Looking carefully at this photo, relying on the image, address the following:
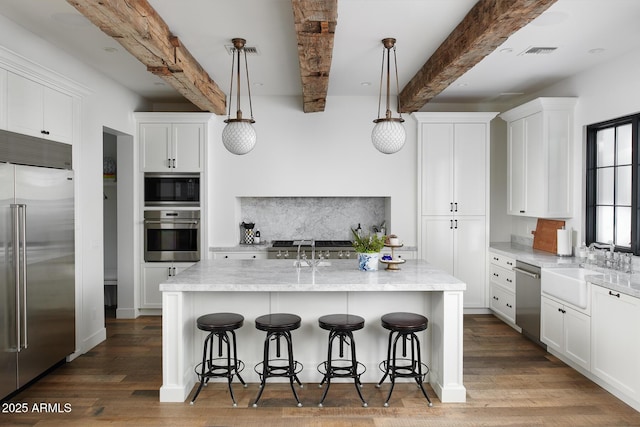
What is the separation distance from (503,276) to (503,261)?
178 mm

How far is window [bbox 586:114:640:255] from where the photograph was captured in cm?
434

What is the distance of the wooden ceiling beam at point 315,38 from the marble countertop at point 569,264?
2.74m

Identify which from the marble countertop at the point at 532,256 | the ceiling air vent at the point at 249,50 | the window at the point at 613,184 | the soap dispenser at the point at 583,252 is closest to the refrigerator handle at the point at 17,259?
the ceiling air vent at the point at 249,50

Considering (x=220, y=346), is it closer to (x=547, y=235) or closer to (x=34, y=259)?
(x=34, y=259)

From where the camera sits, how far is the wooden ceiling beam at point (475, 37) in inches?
113

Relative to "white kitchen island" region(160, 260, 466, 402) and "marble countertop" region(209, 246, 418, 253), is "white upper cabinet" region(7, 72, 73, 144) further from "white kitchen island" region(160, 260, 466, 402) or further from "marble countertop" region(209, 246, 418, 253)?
"marble countertop" region(209, 246, 418, 253)

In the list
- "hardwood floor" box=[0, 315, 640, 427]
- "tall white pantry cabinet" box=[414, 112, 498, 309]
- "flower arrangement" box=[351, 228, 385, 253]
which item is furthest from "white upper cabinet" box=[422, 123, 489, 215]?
"flower arrangement" box=[351, 228, 385, 253]

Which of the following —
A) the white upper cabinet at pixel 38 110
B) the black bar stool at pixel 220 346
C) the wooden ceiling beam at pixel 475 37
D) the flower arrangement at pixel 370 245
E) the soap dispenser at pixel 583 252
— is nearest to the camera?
the wooden ceiling beam at pixel 475 37

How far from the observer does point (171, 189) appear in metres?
6.01

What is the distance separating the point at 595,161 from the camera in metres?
4.96

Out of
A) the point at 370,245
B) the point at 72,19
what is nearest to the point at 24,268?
the point at 72,19

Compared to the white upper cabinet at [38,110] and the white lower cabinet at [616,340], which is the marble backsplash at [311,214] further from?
the white lower cabinet at [616,340]

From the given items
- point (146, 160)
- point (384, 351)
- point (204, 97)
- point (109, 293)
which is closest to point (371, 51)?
point (204, 97)

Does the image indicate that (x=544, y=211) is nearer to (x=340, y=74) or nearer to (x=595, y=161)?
(x=595, y=161)
